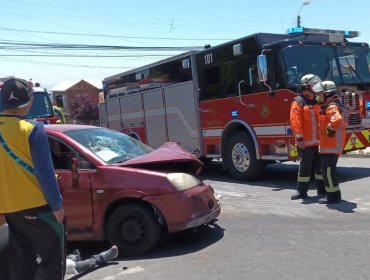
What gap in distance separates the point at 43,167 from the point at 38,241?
540 mm

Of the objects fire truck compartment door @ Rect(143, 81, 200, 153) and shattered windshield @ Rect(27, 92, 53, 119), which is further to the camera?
shattered windshield @ Rect(27, 92, 53, 119)

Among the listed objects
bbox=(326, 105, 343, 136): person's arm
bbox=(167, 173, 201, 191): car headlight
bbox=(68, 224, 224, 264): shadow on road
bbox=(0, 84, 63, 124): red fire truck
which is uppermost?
bbox=(0, 84, 63, 124): red fire truck

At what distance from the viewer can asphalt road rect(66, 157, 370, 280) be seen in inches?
193

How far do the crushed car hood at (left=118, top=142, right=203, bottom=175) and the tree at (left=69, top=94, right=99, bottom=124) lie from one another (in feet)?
179

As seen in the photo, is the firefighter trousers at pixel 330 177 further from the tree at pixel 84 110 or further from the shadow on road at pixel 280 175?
the tree at pixel 84 110

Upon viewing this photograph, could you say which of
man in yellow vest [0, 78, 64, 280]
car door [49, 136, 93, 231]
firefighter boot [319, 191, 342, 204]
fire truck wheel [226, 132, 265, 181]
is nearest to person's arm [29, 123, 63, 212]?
man in yellow vest [0, 78, 64, 280]

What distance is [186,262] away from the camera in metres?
5.37

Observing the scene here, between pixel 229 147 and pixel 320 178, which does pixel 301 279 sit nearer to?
pixel 320 178

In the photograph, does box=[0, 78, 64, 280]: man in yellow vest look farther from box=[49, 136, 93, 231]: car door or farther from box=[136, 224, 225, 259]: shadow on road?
box=[136, 224, 225, 259]: shadow on road

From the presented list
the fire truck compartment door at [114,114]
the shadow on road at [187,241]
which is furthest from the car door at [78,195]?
the fire truck compartment door at [114,114]

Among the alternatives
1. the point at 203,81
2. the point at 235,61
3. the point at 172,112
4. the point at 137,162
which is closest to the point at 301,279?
the point at 137,162

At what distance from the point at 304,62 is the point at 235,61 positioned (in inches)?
61.6

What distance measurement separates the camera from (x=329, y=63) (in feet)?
32.5

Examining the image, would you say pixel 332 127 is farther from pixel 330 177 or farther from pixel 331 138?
pixel 330 177
